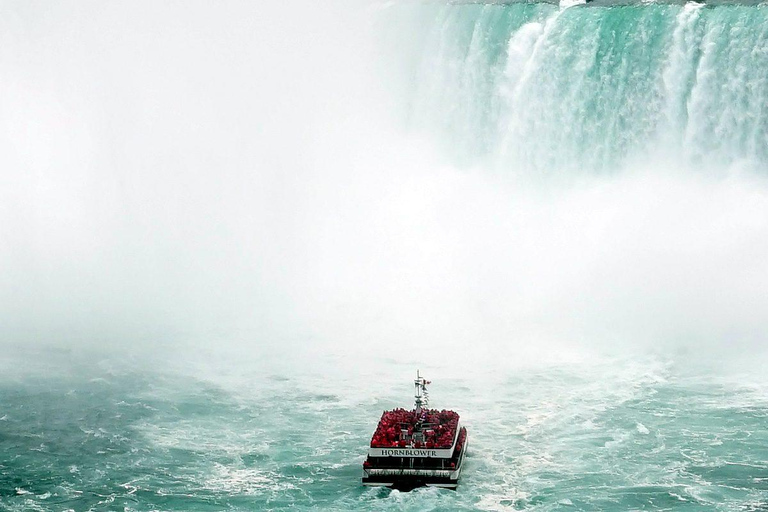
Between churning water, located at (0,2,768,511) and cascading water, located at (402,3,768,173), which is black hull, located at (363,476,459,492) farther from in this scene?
cascading water, located at (402,3,768,173)

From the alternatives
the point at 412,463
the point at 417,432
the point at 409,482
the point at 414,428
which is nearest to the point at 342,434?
the point at 414,428

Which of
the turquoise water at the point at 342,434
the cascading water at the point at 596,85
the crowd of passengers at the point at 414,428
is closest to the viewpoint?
the turquoise water at the point at 342,434

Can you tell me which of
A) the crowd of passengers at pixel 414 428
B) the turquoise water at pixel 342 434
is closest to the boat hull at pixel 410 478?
the turquoise water at pixel 342 434

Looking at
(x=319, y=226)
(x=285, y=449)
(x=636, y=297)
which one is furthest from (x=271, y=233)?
(x=285, y=449)

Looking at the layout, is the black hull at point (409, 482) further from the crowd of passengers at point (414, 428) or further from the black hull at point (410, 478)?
the crowd of passengers at point (414, 428)

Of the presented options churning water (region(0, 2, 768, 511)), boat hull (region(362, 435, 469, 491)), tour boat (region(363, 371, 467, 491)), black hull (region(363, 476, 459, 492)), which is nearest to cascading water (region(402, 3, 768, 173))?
churning water (region(0, 2, 768, 511))

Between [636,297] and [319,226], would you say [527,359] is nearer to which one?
[636,297]
